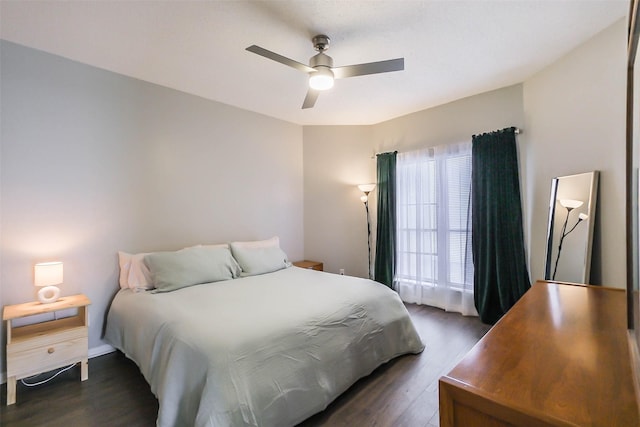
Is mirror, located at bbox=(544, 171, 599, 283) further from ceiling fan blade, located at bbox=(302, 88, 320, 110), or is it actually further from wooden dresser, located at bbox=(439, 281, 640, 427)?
ceiling fan blade, located at bbox=(302, 88, 320, 110)

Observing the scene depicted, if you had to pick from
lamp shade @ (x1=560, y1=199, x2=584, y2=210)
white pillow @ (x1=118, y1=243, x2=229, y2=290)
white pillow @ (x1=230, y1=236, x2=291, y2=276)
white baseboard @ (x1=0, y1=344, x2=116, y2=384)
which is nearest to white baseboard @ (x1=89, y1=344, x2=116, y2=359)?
white baseboard @ (x1=0, y1=344, x2=116, y2=384)

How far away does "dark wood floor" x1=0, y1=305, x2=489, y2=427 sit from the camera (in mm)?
1792

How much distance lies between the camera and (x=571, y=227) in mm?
2361

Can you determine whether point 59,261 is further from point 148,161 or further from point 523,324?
point 523,324

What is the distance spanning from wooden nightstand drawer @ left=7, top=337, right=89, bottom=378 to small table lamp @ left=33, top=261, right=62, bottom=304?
0.38 meters

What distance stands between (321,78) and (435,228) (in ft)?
8.41

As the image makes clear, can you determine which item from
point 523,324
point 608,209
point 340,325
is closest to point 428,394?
point 340,325

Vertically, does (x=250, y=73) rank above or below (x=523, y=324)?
above

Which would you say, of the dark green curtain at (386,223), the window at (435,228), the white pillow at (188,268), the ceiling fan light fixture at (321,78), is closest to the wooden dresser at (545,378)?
the ceiling fan light fixture at (321,78)

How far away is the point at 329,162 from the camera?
454 centimetres

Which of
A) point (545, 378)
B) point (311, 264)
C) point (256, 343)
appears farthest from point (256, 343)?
point (311, 264)

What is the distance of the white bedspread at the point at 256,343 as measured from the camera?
149cm

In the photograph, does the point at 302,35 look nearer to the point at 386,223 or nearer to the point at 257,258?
the point at 257,258

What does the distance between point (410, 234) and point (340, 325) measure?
239 centimetres
